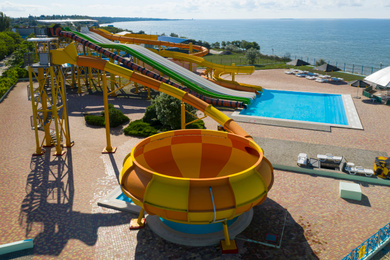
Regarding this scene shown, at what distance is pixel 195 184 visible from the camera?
37.8ft

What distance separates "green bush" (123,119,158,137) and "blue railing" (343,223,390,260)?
675 inches

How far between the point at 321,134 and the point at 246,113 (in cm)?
863

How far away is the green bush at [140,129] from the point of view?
25859mm

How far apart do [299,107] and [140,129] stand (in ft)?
62.3

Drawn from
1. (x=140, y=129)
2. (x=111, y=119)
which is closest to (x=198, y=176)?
(x=140, y=129)

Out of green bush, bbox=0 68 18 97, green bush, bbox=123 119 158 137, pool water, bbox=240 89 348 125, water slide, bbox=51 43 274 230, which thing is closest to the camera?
water slide, bbox=51 43 274 230

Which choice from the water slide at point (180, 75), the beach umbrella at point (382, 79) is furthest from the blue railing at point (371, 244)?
the beach umbrella at point (382, 79)

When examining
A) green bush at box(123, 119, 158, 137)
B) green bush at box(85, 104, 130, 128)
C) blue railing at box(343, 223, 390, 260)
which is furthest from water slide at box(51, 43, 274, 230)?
green bush at box(85, 104, 130, 128)

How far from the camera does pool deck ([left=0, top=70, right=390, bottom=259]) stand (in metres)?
13.0

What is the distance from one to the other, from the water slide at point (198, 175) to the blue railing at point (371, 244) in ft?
11.7

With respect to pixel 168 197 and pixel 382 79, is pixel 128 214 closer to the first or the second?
pixel 168 197

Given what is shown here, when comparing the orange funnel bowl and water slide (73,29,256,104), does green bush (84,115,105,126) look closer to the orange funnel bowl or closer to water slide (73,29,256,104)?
water slide (73,29,256,104)

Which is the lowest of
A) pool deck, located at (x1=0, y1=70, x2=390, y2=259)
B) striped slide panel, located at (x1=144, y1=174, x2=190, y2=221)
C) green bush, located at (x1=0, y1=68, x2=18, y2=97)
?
pool deck, located at (x1=0, y1=70, x2=390, y2=259)

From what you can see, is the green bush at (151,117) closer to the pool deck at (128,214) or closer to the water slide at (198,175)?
the pool deck at (128,214)
